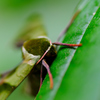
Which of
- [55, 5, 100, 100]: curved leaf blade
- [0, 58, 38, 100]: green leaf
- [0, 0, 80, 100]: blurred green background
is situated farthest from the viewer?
[0, 0, 80, 100]: blurred green background

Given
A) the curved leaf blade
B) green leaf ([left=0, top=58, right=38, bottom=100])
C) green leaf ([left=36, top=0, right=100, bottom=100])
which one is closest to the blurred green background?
green leaf ([left=0, top=58, right=38, bottom=100])

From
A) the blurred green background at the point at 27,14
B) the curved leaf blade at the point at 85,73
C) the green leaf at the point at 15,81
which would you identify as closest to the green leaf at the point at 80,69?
the curved leaf blade at the point at 85,73

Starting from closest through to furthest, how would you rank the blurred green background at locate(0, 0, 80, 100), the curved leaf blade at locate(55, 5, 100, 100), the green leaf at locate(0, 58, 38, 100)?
the curved leaf blade at locate(55, 5, 100, 100)
the green leaf at locate(0, 58, 38, 100)
the blurred green background at locate(0, 0, 80, 100)

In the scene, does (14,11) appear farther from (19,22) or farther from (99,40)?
(99,40)

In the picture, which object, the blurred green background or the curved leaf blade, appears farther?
the blurred green background

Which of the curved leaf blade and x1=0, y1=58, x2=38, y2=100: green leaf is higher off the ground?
the curved leaf blade

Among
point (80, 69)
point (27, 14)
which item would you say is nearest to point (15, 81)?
point (80, 69)

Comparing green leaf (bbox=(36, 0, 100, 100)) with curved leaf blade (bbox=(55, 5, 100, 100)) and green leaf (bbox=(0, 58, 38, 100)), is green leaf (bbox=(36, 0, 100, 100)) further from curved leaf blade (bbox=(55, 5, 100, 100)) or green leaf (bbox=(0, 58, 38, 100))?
green leaf (bbox=(0, 58, 38, 100))

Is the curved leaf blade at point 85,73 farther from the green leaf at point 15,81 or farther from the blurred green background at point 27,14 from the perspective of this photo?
the blurred green background at point 27,14

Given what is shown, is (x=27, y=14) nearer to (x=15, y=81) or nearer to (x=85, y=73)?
(x=15, y=81)
